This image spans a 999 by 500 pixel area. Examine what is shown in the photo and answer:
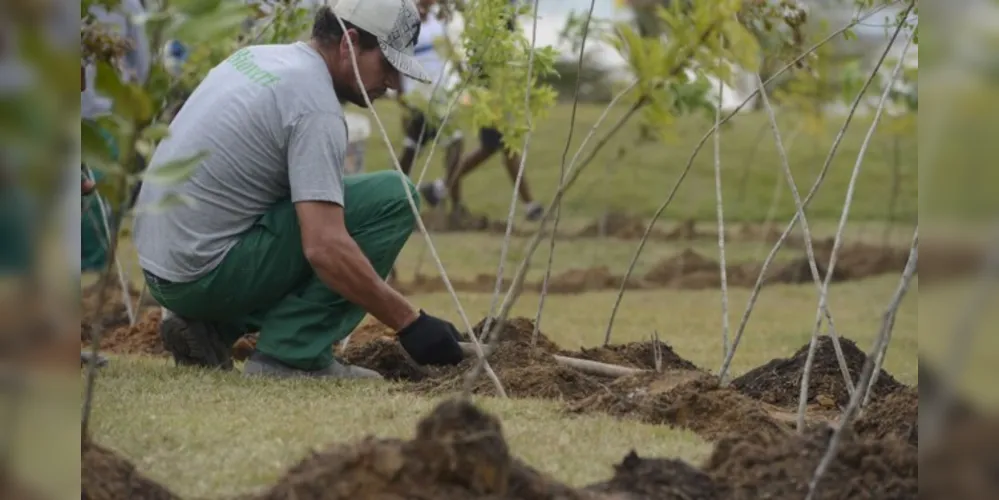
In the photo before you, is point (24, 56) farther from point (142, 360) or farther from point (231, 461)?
point (142, 360)

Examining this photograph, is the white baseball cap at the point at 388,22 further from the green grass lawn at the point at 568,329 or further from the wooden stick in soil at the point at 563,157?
the green grass lawn at the point at 568,329

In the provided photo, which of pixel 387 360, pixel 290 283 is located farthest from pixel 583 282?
pixel 290 283

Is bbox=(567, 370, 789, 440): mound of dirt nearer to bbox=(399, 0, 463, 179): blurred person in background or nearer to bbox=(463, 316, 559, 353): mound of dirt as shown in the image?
bbox=(463, 316, 559, 353): mound of dirt

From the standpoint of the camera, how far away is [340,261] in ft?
14.7

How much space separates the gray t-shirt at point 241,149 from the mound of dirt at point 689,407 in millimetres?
1088

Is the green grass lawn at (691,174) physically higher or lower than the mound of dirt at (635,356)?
higher

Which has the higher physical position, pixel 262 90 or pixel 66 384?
pixel 262 90

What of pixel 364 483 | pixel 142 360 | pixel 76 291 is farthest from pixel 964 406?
pixel 142 360

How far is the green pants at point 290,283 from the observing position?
4.72m

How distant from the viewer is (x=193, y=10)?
2.76m

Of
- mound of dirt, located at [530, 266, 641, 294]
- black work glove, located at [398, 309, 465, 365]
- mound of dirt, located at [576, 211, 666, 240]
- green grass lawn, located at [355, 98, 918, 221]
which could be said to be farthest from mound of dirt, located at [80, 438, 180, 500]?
green grass lawn, located at [355, 98, 918, 221]

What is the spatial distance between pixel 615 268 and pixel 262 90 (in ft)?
21.8

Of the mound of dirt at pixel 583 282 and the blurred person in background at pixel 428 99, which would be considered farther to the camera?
the mound of dirt at pixel 583 282

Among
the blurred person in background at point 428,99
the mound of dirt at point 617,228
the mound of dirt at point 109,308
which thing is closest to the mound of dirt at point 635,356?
the blurred person in background at point 428,99
